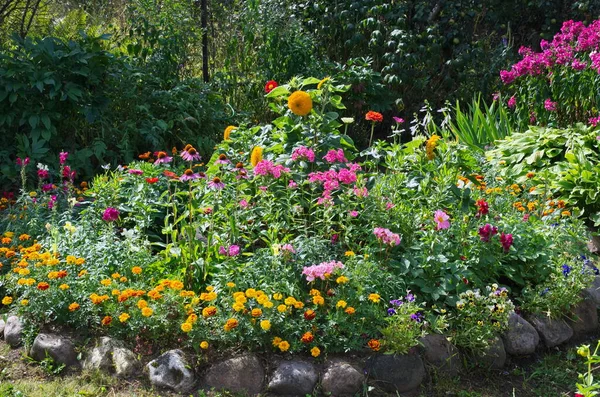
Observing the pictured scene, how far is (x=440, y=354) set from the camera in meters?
3.22

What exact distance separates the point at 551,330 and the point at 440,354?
0.73m

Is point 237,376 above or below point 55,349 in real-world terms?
below

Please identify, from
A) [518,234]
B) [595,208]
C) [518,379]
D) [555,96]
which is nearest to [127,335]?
[518,379]

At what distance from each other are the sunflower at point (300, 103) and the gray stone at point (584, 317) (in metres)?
1.82

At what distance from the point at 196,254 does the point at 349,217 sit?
0.81 meters

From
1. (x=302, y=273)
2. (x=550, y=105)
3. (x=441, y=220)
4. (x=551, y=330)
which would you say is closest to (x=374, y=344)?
(x=302, y=273)

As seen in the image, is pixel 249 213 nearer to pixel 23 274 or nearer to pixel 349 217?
pixel 349 217

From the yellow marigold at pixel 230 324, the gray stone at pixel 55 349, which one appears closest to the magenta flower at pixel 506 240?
the yellow marigold at pixel 230 324

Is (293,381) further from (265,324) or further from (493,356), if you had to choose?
(493,356)

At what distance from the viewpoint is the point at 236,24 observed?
24.9ft

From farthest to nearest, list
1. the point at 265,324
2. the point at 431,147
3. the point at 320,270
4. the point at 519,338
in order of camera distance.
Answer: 1. the point at 431,147
2. the point at 519,338
3. the point at 320,270
4. the point at 265,324

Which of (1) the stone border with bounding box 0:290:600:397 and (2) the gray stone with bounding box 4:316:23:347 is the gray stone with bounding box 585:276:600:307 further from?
(2) the gray stone with bounding box 4:316:23:347

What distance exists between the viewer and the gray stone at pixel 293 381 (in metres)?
2.97

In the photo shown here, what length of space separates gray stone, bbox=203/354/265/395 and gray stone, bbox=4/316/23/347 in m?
0.99
